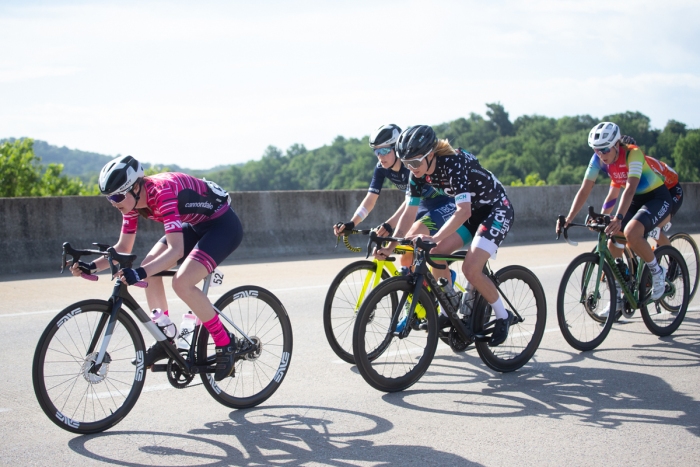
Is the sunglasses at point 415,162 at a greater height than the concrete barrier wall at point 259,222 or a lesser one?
greater

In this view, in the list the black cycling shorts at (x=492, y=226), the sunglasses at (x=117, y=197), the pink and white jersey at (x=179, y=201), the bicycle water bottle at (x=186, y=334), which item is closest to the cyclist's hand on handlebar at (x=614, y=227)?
the black cycling shorts at (x=492, y=226)

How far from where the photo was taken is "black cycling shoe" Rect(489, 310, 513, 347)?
5.96 m

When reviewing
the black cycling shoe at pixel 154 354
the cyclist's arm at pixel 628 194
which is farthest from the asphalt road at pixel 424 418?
the cyclist's arm at pixel 628 194

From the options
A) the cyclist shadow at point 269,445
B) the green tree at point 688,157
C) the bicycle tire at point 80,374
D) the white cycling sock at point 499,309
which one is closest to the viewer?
the cyclist shadow at point 269,445

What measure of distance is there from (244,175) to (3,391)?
189m

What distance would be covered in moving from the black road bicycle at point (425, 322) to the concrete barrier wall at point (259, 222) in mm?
7661

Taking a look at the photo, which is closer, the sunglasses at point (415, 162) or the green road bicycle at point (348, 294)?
the sunglasses at point (415, 162)

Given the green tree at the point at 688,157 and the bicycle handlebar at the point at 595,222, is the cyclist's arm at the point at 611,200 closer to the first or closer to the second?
the bicycle handlebar at the point at 595,222

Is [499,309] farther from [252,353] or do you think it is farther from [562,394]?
[252,353]

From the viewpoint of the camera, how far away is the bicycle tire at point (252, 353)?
17.0 feet

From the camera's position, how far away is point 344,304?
21.3 ft

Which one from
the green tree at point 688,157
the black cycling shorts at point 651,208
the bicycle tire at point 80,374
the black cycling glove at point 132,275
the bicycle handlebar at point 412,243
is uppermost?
the green tree at point 688,157

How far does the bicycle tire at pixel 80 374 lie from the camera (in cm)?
451

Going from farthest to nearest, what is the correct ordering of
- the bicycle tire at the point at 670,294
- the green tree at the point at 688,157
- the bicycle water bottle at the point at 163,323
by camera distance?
the green tree at the point at 688,157, the bicycle tire at the point at 670,294, the bicycle water bottle at the point at 163,323
